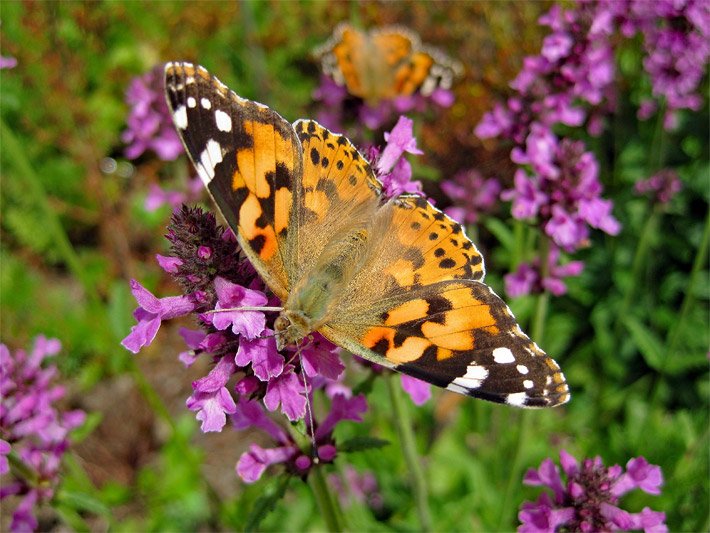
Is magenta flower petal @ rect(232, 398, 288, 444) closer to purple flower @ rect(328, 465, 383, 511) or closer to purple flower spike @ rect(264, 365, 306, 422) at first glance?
purple flower spike @ rect(264, 365, 306, 422)

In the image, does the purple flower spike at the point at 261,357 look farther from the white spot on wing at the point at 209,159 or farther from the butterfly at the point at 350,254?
the white spot on wing at the point at 209,159

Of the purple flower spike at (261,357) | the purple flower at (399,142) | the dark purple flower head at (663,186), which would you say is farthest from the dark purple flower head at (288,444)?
the dark purple flower head at (663,186)

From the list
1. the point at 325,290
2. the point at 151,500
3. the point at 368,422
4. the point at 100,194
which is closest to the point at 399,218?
the point at 325,290

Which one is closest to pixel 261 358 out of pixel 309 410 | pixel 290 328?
pixel 290 328

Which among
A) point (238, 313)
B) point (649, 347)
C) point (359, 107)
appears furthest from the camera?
point (359, 107)

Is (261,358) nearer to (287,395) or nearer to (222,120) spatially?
(287,395)

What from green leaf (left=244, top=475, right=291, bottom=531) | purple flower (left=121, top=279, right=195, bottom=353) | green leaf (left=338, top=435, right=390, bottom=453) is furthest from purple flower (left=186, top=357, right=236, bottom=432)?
green leaf (left=338, top=435, right=390, bottom=453)
